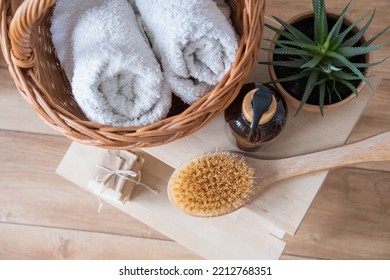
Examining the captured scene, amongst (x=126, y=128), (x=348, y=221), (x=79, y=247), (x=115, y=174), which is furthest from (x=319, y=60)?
(x=79, y=247)

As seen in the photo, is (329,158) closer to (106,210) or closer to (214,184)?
(214,184)

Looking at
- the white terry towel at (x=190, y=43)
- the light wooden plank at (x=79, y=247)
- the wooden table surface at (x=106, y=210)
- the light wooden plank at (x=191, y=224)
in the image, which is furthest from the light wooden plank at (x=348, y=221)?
the white terry towel at (x=190, y=43)

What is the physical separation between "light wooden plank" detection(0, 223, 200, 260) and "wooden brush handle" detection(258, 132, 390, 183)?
39 cm

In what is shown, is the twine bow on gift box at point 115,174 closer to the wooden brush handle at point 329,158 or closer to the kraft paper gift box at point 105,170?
the kraft paper gift box at point 105,170

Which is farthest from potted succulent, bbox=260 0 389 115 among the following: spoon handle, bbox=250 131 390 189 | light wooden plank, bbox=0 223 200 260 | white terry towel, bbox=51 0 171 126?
light wooden plank, bbox=0 223 200 260

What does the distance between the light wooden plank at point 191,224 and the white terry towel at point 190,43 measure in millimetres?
296

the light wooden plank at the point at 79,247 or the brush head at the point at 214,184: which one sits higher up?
the brush head at the point at 214,184

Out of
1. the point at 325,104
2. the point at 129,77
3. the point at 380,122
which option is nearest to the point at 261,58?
the point at 325,104

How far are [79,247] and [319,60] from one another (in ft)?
2.19

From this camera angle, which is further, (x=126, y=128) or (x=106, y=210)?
(x=106, y=210)

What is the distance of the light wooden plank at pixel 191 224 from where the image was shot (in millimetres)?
852

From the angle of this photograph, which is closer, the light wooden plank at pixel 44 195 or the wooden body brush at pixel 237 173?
the wooden body brush at pixel 237 173

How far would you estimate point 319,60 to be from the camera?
0.62 metres
